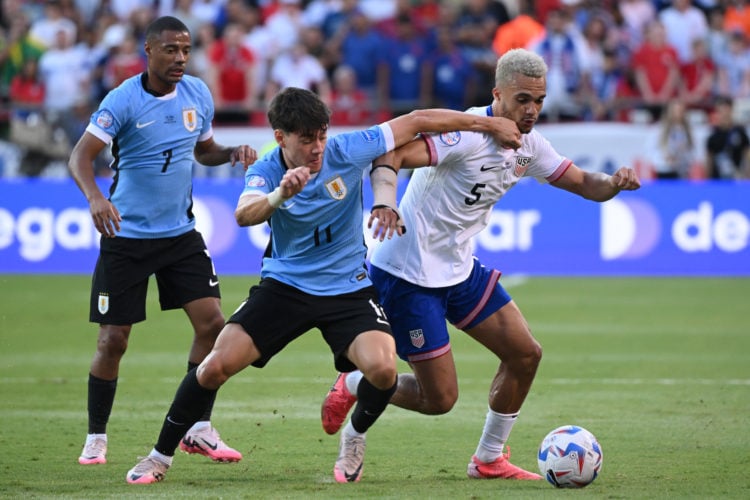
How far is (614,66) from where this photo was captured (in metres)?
20.6

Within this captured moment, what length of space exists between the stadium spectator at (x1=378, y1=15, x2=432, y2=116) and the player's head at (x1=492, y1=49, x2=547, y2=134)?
1296 cm

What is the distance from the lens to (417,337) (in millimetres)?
7227

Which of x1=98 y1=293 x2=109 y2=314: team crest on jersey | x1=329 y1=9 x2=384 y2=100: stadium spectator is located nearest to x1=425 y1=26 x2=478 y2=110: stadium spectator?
x1=329 y1=9 x2=384 y2=100: stadium spectator

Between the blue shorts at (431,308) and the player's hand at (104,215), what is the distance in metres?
1.53

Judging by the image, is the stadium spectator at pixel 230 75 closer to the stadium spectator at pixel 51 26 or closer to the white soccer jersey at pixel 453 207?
the stadium spectator at pixel 51 26

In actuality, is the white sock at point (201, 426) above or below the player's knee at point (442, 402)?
below

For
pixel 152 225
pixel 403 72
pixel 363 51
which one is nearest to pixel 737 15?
pixel 403 72

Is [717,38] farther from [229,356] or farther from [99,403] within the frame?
[229,356]

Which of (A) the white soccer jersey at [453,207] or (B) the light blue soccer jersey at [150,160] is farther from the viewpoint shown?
(B) the light blue soccer jersey at [150,160]

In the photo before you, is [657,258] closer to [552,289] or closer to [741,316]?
[552,289]

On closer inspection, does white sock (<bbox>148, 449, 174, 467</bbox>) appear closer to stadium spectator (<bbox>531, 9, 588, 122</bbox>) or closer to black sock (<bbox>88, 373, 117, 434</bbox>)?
black sock (<bbox>88, 373, 117, 434</bbox>)

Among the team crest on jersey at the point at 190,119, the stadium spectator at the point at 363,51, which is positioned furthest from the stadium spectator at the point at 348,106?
the team crest on jersey at the point at 190,119

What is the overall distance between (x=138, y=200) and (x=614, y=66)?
13.9m

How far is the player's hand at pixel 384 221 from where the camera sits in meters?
6.44
